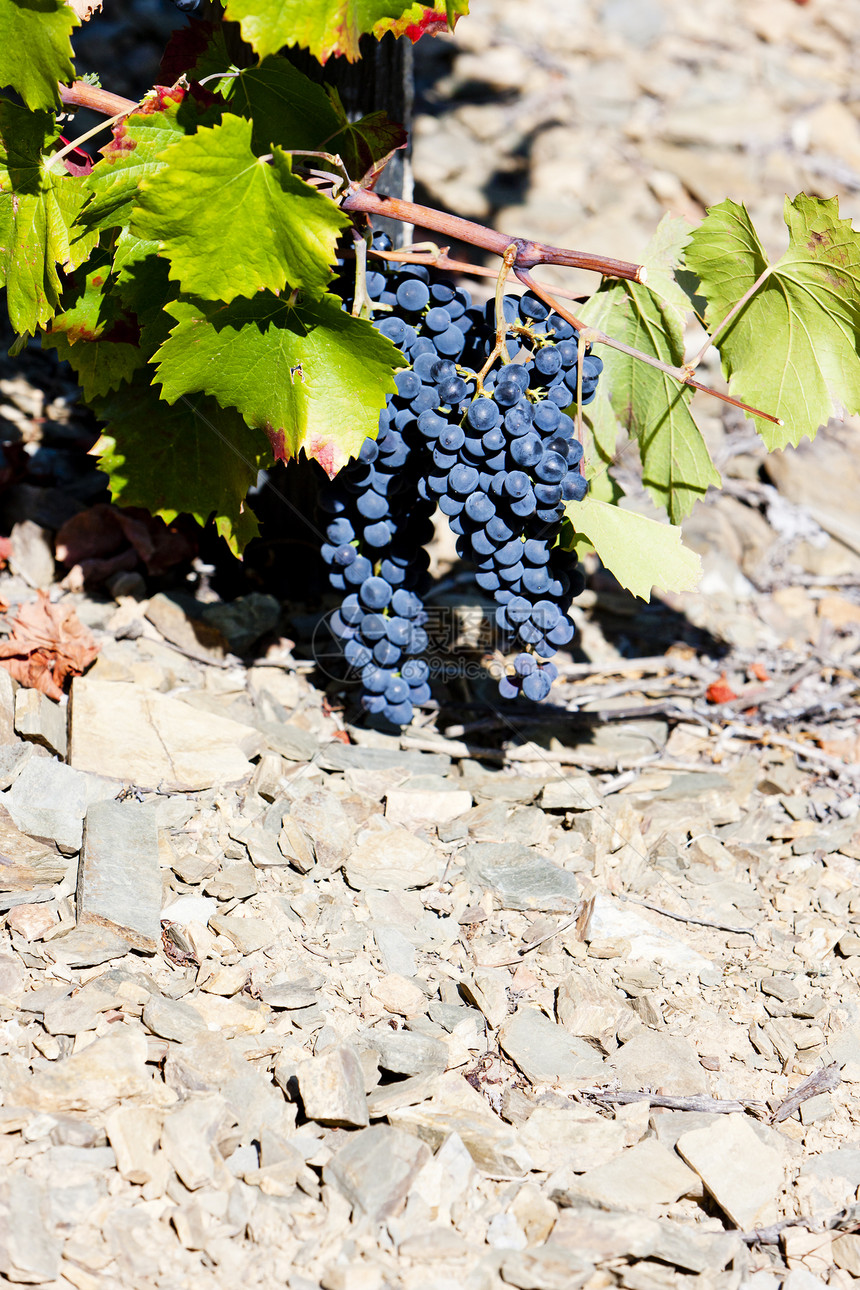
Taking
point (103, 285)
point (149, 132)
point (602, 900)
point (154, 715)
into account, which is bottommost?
point (602, 900)

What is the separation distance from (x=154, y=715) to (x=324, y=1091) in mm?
883

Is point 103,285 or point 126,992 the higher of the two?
point 103,285

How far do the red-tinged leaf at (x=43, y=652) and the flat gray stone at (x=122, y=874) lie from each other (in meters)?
0.37

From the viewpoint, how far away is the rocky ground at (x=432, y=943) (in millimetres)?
1332

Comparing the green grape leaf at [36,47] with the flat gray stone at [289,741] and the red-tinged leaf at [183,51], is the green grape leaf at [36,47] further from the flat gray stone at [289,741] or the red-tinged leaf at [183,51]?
the flat gray stone at [289,741]

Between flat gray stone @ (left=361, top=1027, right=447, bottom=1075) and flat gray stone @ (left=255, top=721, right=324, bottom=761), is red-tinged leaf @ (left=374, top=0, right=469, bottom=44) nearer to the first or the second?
flat gray stone @ (left=255, top=721, right=324, bottom=761)

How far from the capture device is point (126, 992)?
1576 millimetres

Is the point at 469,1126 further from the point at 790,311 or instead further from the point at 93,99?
the point at 93,99

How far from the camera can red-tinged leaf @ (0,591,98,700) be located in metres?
2.09

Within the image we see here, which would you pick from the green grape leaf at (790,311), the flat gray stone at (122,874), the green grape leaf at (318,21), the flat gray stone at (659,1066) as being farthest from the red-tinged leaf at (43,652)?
the green grape leaf at (790,311)

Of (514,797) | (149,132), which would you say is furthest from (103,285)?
(514,797)

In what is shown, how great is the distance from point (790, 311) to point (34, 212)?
4.48 ft

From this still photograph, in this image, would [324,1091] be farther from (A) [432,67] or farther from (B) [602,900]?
(A) [432,67]

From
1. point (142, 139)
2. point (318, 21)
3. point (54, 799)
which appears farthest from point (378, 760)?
point (318, 21)
